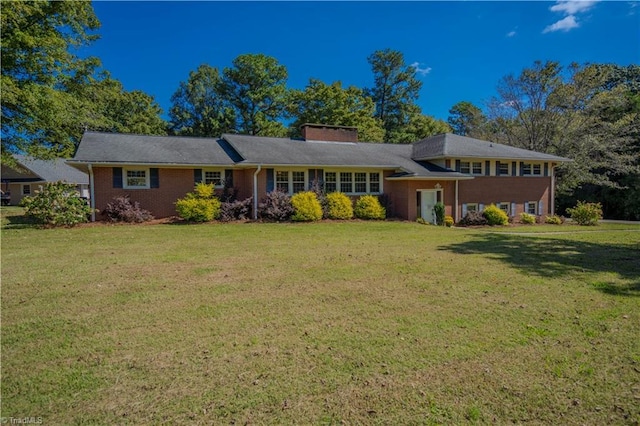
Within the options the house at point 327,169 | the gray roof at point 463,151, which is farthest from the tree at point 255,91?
the gray roof at point 463,151

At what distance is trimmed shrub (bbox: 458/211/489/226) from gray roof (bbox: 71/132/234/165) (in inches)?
542

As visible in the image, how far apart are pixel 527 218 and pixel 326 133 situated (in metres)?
14.0

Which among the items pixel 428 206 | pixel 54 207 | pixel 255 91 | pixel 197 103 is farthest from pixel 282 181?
pixel 197 103

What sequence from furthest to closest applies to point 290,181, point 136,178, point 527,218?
point 527,218
point 290,181
point 136,178

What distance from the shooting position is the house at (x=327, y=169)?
17250mm

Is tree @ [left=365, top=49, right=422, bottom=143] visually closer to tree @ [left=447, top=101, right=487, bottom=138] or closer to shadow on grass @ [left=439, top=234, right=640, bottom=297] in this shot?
tree @ [left=447, top=101, right=487, bottom=138]

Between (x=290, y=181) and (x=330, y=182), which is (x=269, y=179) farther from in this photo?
(x=330, y=182)

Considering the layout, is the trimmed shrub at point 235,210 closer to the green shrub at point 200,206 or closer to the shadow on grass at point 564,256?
the green shrub at point 200,206

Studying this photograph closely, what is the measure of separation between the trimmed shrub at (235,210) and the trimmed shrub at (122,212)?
11.7 ft

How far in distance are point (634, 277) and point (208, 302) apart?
315 inches

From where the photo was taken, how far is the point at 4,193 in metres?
37.4

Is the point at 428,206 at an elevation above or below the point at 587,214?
above

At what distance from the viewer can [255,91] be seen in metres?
39.4

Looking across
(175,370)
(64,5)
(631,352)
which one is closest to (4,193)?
(64,5)
